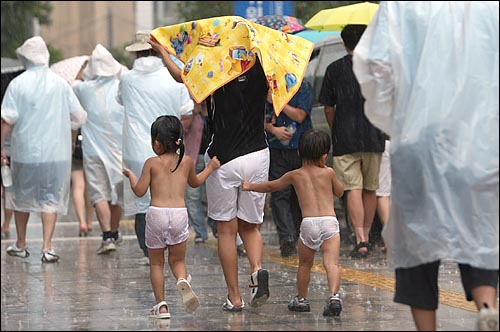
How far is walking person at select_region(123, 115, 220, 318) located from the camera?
321 inches

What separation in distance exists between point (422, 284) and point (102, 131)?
7.20m

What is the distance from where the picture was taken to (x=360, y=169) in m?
11.6

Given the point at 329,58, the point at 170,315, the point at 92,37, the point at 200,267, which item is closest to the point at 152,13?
the point at 92,37

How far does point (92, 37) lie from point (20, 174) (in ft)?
113

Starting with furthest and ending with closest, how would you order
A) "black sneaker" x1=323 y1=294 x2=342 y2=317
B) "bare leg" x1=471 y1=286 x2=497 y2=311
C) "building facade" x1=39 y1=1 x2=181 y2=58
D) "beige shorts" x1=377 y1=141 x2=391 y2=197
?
"building facade" x1=39 y1=1 x2=181 y2=58 → "beige shorts" x1=377 y1=141 x2=391 y2=197 → "black sneaker" x1=323 y1=294 x2=342 y2=317 → "bare leg" x1=471 y1=286 x2=497 y2=311

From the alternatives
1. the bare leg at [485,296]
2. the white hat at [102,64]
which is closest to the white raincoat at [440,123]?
the bare leg at [485,296]

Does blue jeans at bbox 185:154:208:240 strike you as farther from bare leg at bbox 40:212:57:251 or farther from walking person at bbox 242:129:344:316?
walking person at bbox 242:129:344:316

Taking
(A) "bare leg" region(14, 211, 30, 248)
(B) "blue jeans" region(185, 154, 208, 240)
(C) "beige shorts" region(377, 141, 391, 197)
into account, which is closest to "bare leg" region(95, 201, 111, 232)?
(A) "bare leg" region(14, 211, 30, 248)

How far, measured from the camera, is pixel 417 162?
6.21 m

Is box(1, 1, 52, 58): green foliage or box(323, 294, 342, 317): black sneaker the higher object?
box(323, 294, 342, 317): black sneaker

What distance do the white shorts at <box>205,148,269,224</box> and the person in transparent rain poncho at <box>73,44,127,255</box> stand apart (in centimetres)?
468

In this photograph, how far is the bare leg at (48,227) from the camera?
11867mm

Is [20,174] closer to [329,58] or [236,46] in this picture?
[329,58]

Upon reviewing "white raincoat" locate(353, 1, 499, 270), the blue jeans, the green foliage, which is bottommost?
the green foliage
